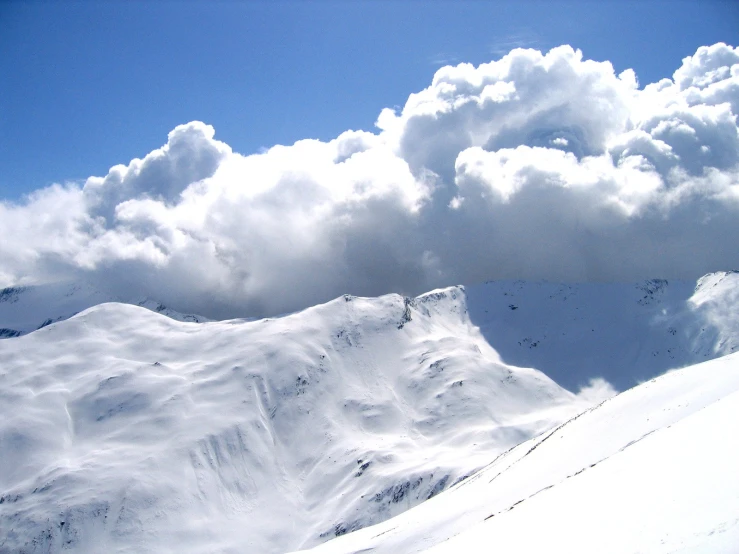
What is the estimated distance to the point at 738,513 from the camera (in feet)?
108

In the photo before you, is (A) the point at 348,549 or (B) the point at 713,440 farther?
(A) the point at 348,549

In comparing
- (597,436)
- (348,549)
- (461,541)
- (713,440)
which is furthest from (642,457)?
(348,549)

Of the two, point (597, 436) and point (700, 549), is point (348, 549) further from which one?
point (700, 549)

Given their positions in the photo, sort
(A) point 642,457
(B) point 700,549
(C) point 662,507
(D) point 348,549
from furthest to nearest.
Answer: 1. (D) point 348,549
2. (A) point 642,457
3. (C) point 662,507
4. (B) point 700,549

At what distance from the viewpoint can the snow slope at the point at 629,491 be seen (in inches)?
1403

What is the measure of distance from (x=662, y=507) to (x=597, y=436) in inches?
2041

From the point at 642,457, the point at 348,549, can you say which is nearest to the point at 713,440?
A: the point at 642,457

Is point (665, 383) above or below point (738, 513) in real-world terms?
above

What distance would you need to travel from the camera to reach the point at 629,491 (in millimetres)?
44062

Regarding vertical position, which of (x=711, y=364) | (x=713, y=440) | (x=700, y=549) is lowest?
(x=700, y=549)

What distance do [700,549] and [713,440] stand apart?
16.9 metres

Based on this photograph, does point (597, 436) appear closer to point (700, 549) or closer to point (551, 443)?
point (551, 443)

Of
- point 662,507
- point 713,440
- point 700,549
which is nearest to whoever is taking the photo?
point 700,549

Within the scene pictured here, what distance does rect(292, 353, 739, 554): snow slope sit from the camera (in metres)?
35.6
